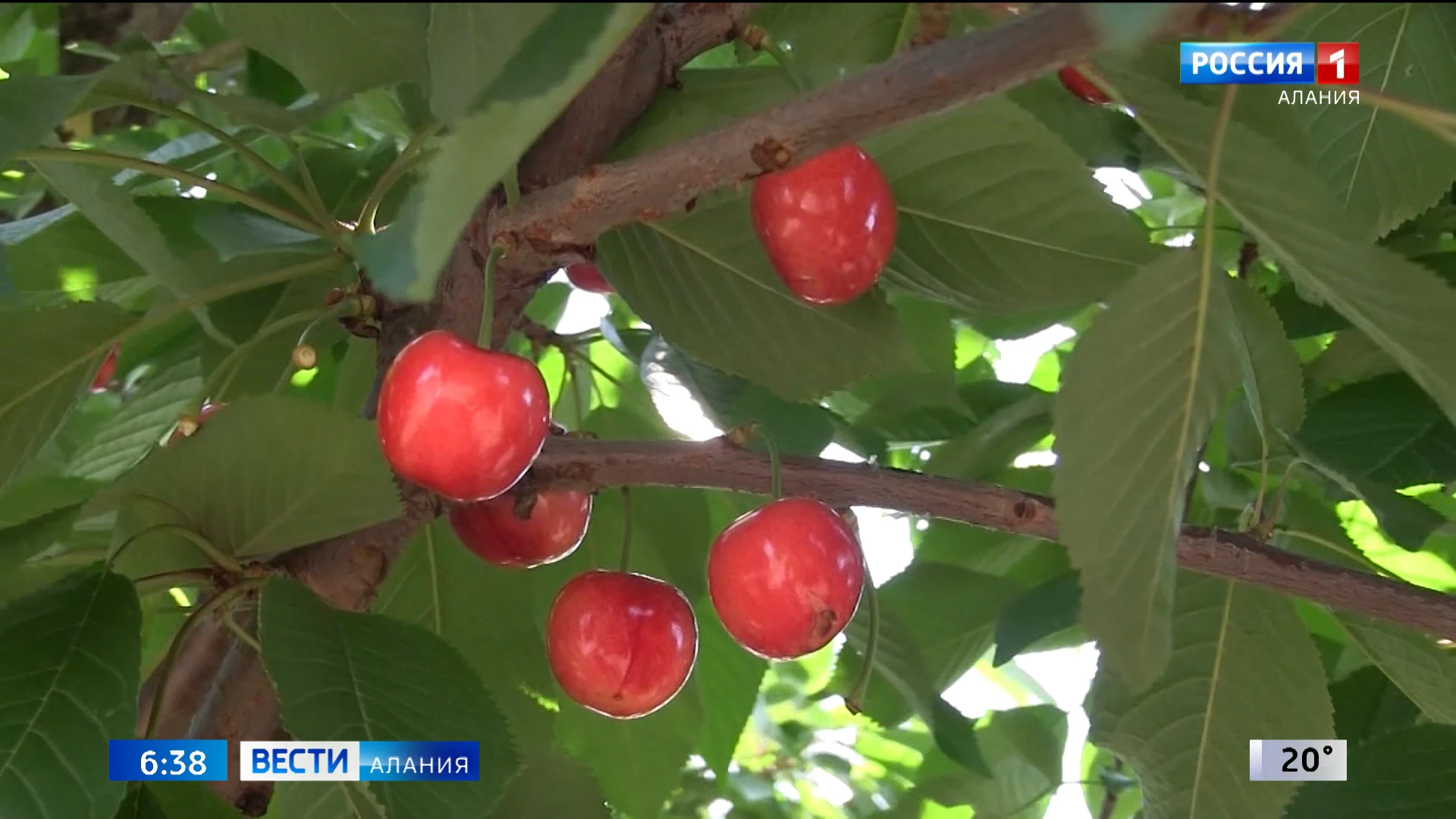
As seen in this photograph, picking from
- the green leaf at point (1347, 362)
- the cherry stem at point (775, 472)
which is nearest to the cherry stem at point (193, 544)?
the cherry stem at point (775, 472)

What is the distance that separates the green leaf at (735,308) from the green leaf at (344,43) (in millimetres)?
167

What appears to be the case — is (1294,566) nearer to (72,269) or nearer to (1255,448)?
(1255,448)

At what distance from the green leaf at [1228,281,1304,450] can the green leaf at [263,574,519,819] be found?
1.68 feet

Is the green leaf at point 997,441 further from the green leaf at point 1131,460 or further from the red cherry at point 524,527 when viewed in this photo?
the green leaf at point 1131,460

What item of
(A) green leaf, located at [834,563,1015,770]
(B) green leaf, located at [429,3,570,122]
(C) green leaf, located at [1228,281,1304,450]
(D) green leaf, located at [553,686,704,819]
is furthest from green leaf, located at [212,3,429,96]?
(A) green leaf, located at [834,563,1015,770]

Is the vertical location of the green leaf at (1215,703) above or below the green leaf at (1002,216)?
below

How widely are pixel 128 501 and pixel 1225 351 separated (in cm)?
61

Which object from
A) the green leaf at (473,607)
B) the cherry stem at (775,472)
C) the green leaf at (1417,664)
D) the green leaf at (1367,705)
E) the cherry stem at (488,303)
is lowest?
the green leaf at (1367,705)

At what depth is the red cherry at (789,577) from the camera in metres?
0.66

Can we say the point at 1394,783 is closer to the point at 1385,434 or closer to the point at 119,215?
the point at 1385,434

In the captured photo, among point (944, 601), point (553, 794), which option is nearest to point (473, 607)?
point (553, 794)

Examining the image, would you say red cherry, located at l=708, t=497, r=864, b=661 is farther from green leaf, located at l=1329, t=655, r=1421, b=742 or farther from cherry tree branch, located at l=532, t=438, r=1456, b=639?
green leaf, located at l=1329, t=655, r=1421, b=742

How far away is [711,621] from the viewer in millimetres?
1187

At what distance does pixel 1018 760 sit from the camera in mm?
1445
